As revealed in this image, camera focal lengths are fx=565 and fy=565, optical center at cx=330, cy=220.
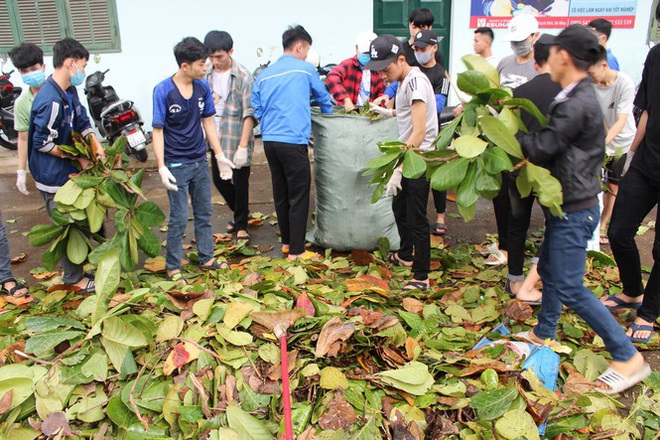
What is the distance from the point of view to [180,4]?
7.12m

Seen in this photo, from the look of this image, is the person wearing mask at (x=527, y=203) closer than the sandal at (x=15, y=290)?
Yes

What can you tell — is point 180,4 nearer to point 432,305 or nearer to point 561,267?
point 432,305

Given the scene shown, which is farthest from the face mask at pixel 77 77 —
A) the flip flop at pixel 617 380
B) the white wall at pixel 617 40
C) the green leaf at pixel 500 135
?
the white wall at pixel 617 40

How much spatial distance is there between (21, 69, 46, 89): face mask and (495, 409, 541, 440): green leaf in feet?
11.9

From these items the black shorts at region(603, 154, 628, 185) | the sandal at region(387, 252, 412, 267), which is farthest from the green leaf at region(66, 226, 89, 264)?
the black shorts at region(603, 154, 628, 185)

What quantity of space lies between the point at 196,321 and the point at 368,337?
850mm

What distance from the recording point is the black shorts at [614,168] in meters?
4.29

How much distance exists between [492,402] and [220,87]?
3.35 m

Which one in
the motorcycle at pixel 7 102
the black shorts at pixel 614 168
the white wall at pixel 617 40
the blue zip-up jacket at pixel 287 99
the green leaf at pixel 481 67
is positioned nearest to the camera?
the green leaf at pixel 481 67

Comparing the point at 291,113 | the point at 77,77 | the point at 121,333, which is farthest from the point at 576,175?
the point at 77,77

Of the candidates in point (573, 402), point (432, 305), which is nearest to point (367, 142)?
point (432, 305)

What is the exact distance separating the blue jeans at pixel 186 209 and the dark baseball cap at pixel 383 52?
141 centimetres

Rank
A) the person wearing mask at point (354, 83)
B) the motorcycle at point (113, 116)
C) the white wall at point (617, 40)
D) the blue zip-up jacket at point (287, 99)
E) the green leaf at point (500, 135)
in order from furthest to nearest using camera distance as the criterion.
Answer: the white wall at point (617, 40) → the motorcycle at point (113, 116) → the person wearing mask at point (354, 83) → the blue zip-up jacket at point (287, 99) → the green leaf at point (500, 135)

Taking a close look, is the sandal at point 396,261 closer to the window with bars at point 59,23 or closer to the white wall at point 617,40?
the white wall at point 617,40
